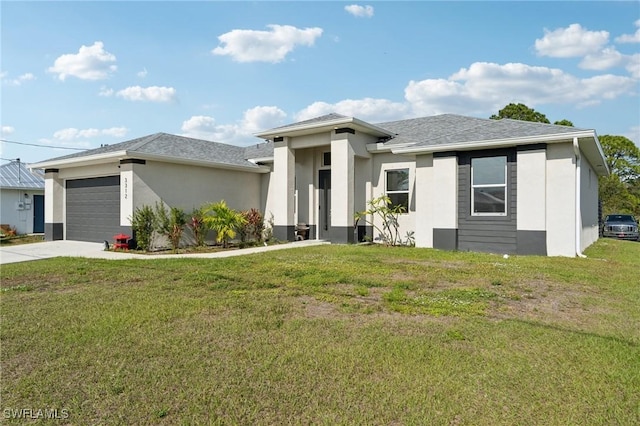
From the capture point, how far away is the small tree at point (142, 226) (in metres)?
13.0

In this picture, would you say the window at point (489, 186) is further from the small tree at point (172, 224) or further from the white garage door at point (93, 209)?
the white garage door at point (93, 209)

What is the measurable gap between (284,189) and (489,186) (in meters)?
7.14

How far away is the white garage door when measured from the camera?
14.5 meters

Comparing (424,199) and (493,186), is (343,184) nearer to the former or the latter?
(424,199)

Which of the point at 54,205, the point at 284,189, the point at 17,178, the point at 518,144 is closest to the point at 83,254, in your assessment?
the point at 54,205

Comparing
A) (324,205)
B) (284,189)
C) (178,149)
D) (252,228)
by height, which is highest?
(178,149)

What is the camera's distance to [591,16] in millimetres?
12273

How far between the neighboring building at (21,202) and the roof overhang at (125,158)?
6.10 metres

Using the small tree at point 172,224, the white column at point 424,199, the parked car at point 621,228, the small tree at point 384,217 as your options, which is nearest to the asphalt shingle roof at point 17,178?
the small tree at point 172,224

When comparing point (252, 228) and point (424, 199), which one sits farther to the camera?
point (252, 228)

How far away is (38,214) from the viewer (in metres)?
22.3

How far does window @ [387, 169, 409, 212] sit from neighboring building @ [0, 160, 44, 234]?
59.2ft

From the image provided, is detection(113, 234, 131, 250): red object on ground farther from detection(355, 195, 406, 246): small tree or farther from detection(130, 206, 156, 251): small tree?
detection(355, 195, 406, 246): small tree

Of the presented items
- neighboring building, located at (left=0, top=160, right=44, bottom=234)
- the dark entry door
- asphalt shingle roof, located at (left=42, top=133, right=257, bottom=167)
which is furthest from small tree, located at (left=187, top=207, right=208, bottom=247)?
the dark entry door
